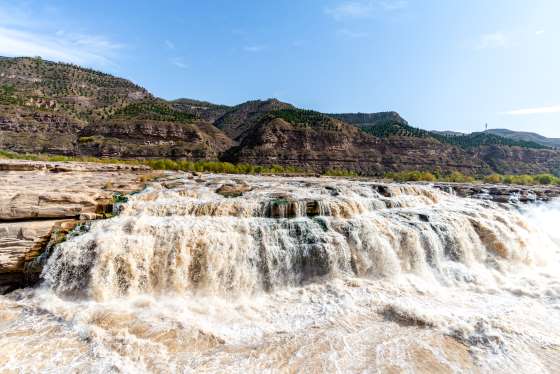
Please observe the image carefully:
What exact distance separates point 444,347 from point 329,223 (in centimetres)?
699

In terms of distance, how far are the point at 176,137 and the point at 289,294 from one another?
Answer: 2773 inches

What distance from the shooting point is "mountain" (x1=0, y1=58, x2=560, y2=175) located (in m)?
67.5

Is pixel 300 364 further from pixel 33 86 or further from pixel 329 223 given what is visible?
pixel 33 86

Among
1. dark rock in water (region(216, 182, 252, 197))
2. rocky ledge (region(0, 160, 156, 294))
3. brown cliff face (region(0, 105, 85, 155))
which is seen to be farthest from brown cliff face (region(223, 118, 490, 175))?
rocky ledge (region(0, 160, 156, 294))

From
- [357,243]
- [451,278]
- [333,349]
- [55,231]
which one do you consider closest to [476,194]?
[451,278]

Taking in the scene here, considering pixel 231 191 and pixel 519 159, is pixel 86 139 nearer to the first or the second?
pixel 231 191

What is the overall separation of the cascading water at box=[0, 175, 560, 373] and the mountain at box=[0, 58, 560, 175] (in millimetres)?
55339

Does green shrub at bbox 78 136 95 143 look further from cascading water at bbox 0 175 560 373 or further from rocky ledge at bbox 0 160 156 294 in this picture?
cascading water at bbox 0 175 560 373

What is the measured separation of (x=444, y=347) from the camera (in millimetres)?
8125

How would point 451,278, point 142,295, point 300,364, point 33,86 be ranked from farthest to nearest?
point 33,86 → point 451,278 → point 142,295 → point 300,364

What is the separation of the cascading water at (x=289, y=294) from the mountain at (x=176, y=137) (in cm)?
5534

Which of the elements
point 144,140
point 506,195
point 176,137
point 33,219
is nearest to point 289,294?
point 33,219

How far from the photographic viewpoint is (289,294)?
11289mm

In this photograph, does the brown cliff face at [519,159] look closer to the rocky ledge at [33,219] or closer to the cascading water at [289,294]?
the cascading water at [289,294]
